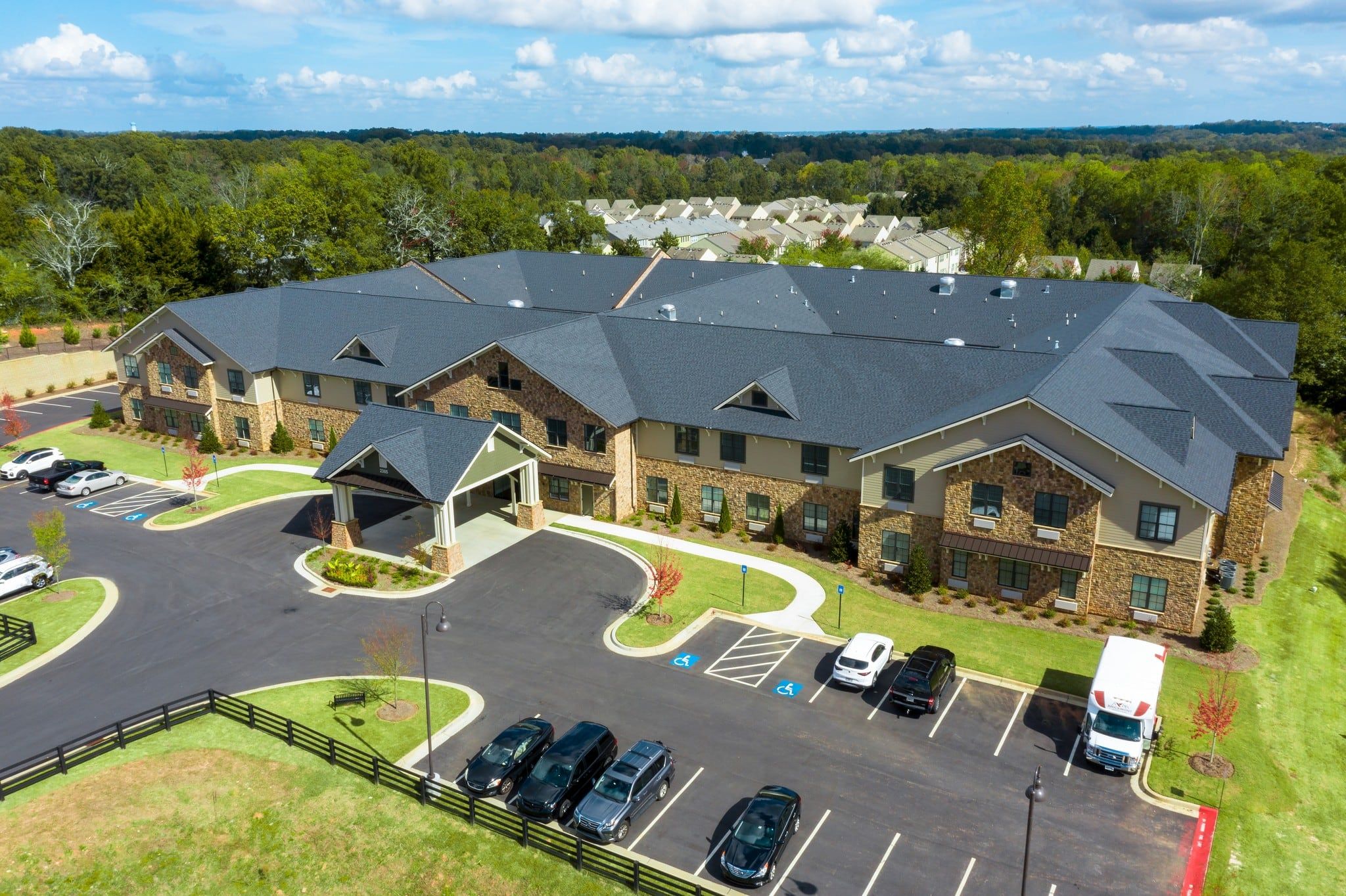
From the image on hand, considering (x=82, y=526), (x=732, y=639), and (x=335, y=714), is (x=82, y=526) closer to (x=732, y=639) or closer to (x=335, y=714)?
(x=335, y=714)

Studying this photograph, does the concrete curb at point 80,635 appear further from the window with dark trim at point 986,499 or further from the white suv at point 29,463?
the window with dark trim at point 986,499

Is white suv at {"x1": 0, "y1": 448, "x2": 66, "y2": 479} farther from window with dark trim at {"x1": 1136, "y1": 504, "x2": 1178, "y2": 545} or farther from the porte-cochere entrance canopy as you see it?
window with dark trim at {"x1": 1136, "y1": 504, "x2": 1178, "y2": 545}

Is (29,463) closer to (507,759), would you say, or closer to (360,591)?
(360,591)

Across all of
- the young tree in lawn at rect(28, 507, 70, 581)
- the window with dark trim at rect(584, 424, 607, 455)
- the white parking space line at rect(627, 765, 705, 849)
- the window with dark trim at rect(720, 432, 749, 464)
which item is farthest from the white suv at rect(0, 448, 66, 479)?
the white parking space line at rect(627, 765, 705, 849)

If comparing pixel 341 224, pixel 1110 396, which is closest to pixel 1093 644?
pixel 1110 396

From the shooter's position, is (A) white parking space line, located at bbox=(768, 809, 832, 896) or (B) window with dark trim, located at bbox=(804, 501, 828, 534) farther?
(B) window with dark trim, located at bbox=(804, 501, 828, 534)

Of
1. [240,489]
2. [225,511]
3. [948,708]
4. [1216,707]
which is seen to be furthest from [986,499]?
[240,489]
